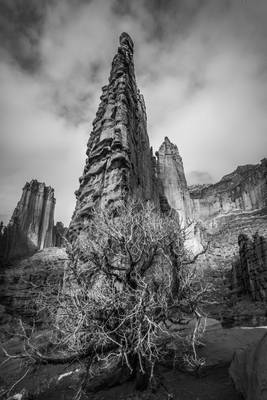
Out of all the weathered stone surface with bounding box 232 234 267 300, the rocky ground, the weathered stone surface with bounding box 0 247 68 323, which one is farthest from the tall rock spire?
the weathered stone surface with bounding box 232 234 267 300

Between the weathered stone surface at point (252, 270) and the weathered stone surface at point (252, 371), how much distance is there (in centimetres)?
3043

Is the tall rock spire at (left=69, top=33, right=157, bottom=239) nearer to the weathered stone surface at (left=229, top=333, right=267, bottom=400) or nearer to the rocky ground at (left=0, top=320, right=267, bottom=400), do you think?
the rocky ground at (left=0, top=320, right=267, bottom=400)

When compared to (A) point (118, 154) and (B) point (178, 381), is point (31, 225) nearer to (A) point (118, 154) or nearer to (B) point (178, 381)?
(A) point (118, 154)

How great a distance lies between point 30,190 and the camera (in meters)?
101

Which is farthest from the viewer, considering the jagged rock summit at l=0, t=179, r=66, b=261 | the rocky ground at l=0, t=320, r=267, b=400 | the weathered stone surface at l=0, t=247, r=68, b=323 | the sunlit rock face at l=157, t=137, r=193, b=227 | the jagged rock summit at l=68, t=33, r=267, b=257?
the sunlit rock face at l=157, t=137, r=193, b=227

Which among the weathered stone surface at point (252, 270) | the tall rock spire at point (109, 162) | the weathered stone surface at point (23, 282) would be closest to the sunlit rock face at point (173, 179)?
the weathered stone surface at point (252, 270)

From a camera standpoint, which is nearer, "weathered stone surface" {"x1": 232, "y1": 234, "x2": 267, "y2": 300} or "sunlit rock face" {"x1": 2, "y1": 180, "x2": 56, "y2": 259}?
"weathered stone surface" {"x1": 232, "y1": 234, "x2": 267, "y2": 300}

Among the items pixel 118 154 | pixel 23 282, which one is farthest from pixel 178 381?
pixel 23 282

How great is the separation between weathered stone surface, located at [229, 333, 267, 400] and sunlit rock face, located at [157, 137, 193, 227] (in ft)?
225

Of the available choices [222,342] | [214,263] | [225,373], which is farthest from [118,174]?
[214,263]

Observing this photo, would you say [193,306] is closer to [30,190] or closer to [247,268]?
[247,268]

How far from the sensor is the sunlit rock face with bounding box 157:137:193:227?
79938mm

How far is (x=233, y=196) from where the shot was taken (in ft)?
339

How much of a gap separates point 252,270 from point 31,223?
3349 inches
